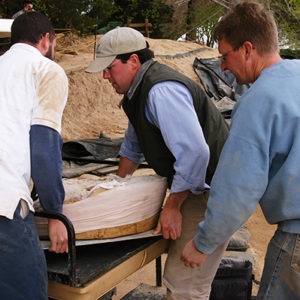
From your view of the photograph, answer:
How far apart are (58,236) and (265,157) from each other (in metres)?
0.99

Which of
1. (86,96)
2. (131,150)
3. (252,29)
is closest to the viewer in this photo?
(252,29)

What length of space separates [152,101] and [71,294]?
1.04m

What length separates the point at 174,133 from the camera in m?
2.04

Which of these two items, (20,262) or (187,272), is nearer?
(20,262)

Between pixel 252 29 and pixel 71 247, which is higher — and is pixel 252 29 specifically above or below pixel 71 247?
above

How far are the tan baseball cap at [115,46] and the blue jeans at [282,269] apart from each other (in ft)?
4.44

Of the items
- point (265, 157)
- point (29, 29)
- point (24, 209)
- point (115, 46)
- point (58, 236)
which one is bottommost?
point (58, 236)

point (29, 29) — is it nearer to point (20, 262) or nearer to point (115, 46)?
point (115, 46)

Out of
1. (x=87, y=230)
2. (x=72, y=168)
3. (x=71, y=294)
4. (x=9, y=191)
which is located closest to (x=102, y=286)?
(x=71, y=294)

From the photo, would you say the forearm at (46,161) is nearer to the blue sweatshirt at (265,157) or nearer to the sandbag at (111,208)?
the sandbag at (111,208)

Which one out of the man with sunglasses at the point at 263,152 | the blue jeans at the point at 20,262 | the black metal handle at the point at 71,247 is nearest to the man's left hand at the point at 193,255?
the man with sunglasses at the point at 263,152

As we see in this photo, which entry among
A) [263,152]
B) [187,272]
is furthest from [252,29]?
[187,272]

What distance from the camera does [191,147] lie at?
204cm

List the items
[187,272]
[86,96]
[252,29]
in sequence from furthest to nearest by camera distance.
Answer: [86,96] < [187,272] < [252,29]
